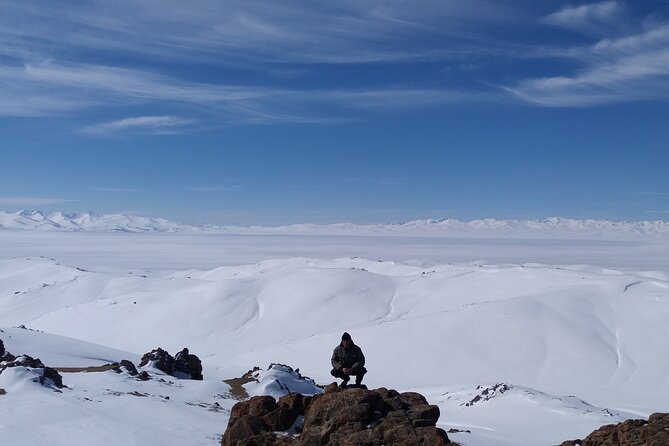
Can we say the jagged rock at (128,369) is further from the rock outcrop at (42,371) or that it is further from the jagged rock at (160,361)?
the rock outcrop at (42,371)

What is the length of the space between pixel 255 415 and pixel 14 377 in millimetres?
12389

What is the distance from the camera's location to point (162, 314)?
231 ft

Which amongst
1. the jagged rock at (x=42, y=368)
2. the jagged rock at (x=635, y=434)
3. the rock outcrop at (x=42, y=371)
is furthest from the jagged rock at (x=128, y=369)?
the jagged rock at (x=635, y=434)

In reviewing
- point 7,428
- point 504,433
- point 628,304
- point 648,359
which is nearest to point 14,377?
point 7,428

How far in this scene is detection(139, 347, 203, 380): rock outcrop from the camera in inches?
1142

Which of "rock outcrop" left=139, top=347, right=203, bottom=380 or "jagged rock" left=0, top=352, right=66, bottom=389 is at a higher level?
"jagged rock" left=0, top=352, right=66, bottom=389

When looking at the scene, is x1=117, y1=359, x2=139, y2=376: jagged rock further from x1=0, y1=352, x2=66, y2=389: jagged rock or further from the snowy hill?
x1=0, y1=352, x2=66, y2=389: jagged rock

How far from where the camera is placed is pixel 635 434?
1139 centimetres

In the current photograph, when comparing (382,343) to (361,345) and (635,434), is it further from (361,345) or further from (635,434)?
(635,434)

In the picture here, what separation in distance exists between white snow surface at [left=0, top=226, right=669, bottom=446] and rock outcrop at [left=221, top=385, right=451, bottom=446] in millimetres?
2726

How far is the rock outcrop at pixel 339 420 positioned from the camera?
432 inches

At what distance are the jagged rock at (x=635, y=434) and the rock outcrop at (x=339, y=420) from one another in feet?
11.0

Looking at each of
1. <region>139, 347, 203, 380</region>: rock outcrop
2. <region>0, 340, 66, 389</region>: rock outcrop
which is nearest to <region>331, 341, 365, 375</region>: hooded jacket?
<region>0, 340, 66, 389</region>: rock outcrop

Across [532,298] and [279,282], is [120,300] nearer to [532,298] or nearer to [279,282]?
[279,282]
